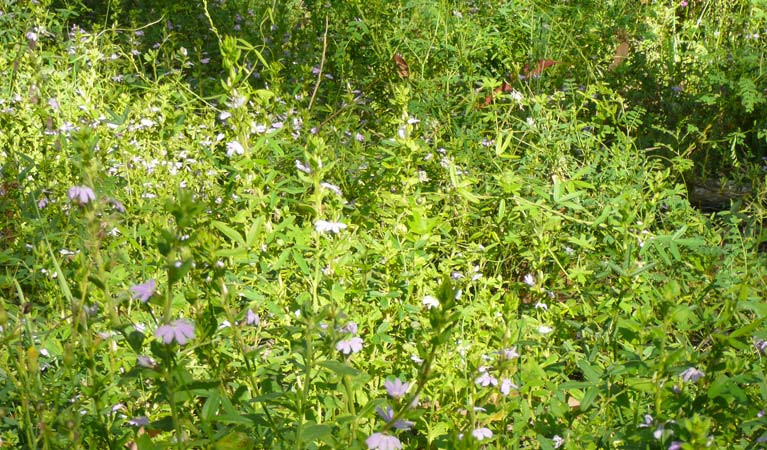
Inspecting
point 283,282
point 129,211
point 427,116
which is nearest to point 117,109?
point 129,211

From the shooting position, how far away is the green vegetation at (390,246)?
1620mm

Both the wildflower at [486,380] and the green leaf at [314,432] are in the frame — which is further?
the wildflower at [486,380]

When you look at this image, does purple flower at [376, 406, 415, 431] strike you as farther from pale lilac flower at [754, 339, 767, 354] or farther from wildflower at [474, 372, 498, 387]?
pale lilac flower at [754, 339, 767, 354]

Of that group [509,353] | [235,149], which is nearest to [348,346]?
[509,353]

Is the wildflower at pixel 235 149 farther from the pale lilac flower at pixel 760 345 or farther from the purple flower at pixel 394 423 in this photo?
the pale lilac flower at pixel 760 345

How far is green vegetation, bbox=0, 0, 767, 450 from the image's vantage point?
1.62 m

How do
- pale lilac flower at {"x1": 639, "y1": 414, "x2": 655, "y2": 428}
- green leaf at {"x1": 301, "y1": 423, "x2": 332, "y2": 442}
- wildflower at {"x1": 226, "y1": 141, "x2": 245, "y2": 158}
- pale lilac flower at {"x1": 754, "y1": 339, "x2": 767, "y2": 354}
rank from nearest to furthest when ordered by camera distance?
green leaf at {"x1": 301, "y1": 423, "x2": 332, "y2": 442}
pale lilac flower at {"x1": 639, "y1": 414, "x2": 655, "y2": 428}
pale lilac flower at {"x1": 754, "y1": 339, "x2": 767, "y2": 354}
wildflower at {"x1": 226, "y1": 141, "x2": 245, "y2": 158}

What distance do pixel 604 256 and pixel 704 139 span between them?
59.6 inches

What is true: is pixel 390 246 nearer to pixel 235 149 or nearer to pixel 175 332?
pixel 235 149

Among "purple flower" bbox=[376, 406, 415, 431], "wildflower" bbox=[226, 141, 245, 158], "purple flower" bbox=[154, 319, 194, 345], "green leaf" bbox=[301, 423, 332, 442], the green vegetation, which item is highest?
"purple flower" bbox=[154, 319, 194, 345]

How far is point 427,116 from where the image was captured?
11.2ft

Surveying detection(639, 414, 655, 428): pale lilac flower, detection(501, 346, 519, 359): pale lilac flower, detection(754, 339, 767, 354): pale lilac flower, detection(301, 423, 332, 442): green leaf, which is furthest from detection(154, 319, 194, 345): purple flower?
detection(754, 339, 767, 354): pale lilac flower

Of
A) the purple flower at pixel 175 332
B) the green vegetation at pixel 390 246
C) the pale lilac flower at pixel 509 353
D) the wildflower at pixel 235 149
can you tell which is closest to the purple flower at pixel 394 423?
the green vegetation at pixel 390 246

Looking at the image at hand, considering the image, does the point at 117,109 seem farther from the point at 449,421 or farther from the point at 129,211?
the point at 449,421
